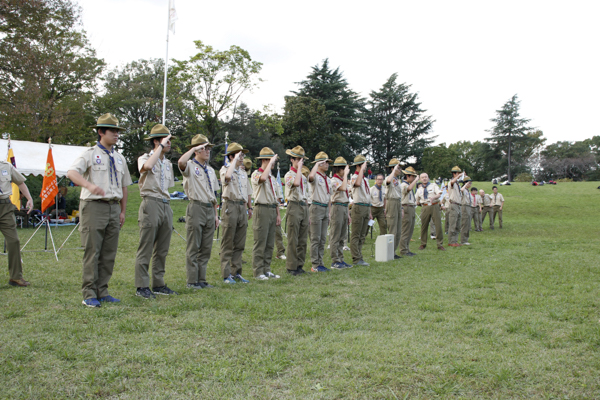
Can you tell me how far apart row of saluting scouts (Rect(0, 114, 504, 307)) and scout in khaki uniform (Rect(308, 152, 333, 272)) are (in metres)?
0.02

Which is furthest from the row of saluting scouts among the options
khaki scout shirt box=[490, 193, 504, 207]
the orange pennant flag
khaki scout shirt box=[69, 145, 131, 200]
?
khaki scout shirt box=[490, 193, 504, 207]

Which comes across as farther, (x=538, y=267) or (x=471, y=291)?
(x=538, y=267)

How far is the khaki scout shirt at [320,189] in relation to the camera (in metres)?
8.22

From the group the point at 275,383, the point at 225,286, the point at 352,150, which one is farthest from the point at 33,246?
the point at 352,150

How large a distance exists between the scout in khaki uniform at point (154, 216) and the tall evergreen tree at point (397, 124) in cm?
5229

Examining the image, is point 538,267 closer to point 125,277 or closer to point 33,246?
point 125,277

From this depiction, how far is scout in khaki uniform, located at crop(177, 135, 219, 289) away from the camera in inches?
241

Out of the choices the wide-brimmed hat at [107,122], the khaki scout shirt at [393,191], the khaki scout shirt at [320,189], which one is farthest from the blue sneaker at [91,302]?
the khaki scout shirt at [393,191]

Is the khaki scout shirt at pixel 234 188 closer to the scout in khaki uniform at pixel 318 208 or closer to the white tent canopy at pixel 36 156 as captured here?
the scout in khaki uniform at pixel 318 208

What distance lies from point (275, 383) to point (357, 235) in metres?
6.09

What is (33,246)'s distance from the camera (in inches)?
420

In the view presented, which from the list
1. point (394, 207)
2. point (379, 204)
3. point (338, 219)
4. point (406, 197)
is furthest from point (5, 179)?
point (406, 197)

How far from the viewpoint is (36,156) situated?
1390 centimetres

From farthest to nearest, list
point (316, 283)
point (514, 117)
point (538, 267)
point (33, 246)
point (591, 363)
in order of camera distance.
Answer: point (514, 117), point (33, 246), point (538, 267), point (316, 283), point (591, 363)
